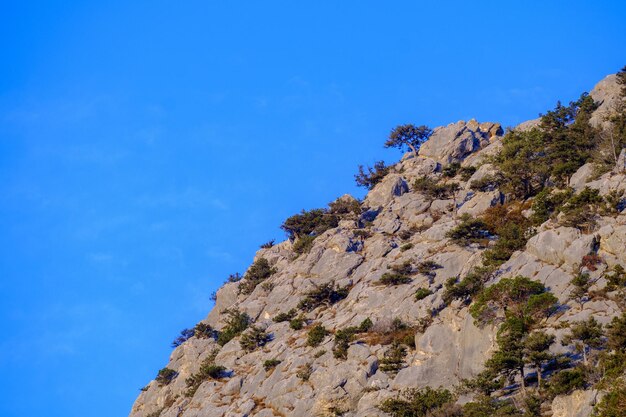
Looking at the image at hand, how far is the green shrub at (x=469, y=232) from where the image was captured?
76312 millimetres

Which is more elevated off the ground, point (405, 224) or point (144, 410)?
point (405, 224)

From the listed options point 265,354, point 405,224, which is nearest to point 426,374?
point 265,354

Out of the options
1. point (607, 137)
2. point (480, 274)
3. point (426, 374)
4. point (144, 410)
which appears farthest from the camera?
point (144, 410)

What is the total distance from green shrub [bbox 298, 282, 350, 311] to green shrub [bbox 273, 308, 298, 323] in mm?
913

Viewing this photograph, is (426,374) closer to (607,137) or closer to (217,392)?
(217,392)

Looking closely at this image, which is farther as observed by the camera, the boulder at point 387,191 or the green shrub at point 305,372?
the boulder at point 387,191

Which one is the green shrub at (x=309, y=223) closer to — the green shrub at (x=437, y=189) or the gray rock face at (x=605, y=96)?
the green shrub at (x=437, y=189)

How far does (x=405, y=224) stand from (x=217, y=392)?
1195 inches

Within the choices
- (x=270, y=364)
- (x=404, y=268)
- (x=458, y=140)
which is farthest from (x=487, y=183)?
(x=270, y=364)

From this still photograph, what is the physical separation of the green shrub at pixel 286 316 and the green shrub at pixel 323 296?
91 cm

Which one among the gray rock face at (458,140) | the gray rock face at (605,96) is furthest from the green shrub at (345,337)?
the gray rock face at (458,140)

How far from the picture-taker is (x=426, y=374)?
61812mm

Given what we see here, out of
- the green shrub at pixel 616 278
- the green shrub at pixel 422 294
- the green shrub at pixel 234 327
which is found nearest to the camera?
the green shrub at pixel 616 278

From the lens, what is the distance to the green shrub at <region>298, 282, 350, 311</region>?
82.1m
